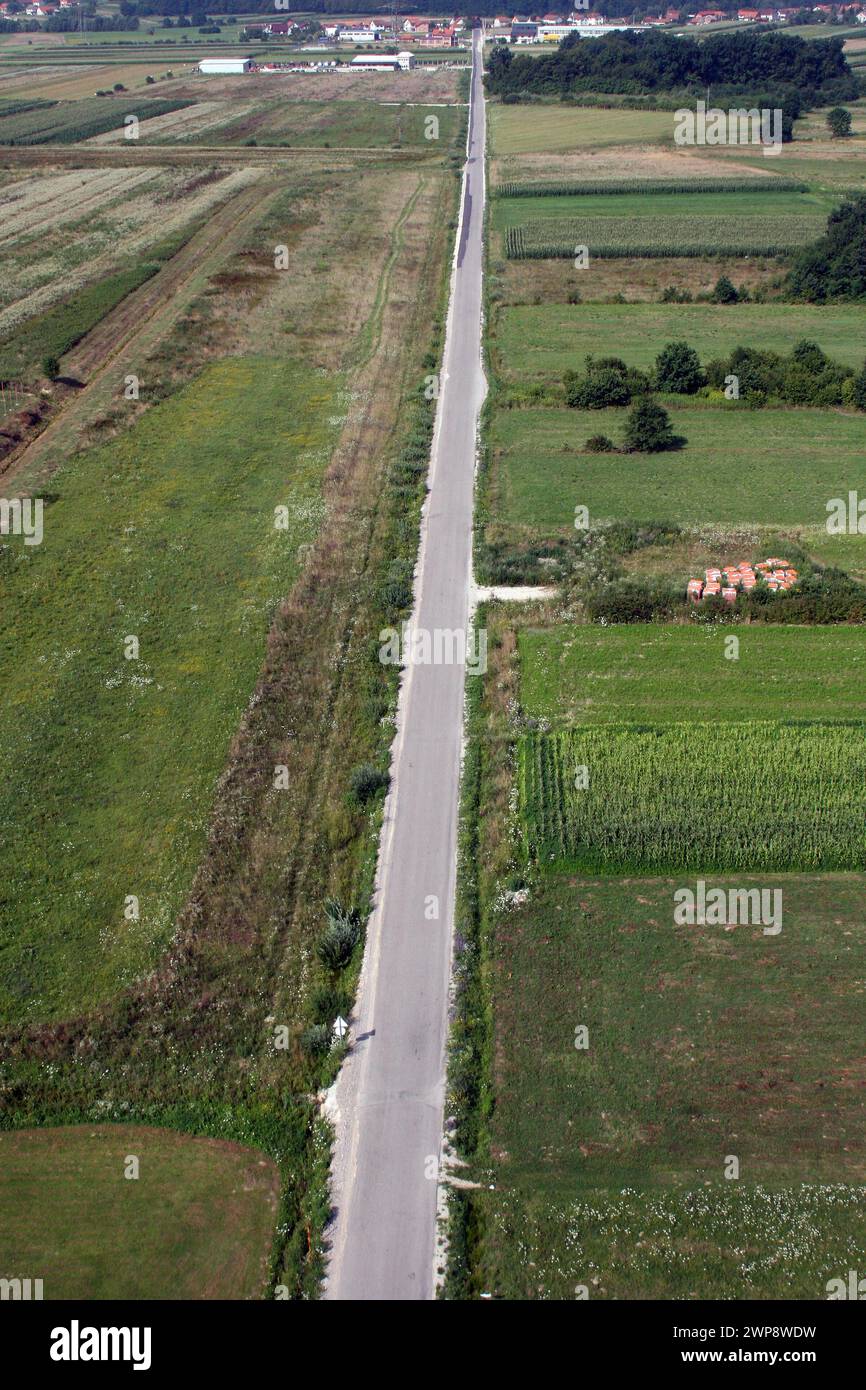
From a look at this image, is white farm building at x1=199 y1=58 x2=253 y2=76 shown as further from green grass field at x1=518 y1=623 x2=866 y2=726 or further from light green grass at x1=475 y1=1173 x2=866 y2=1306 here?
light green grass at x1=475 y1=1173 x2=866 y2=1306

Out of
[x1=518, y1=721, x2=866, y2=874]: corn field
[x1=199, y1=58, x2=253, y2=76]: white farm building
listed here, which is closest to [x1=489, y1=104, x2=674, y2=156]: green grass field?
[x1=199, y1=58, x2=253, y2=76]: white farm building

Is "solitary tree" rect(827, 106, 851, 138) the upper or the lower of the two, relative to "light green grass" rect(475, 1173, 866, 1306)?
upper

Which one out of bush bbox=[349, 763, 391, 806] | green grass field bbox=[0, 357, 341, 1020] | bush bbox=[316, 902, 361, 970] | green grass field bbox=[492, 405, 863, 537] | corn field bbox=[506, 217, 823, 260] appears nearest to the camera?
bush bbox=[316, 902, 361, 970]

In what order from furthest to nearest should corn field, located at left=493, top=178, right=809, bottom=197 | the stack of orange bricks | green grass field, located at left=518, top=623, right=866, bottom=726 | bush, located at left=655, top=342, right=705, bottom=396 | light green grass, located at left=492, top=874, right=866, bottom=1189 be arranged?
1. corn field, located at left=493, top=178, right=809, bottom=197
2. bush, located at left=655, top=342, right=705, bottom=396
3. the stack of orange bricks
4. green grass field, located at left=518, top=623, right=866, bottom=726
5. light green grass, located at left=492, top=874, right=866, bottom=1189

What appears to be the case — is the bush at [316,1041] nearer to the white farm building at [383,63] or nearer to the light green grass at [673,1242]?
the light green grass at [673,1242]
